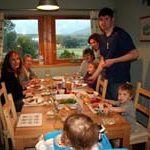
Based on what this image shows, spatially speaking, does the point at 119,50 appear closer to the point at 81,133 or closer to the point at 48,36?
the point at 81,133

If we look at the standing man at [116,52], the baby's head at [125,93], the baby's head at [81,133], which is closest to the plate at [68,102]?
the baby's head at [125,93]

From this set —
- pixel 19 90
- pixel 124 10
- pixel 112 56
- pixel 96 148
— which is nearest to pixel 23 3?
pixel 124 10

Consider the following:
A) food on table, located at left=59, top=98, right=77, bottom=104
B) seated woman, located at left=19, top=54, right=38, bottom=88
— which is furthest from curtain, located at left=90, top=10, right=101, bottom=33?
food on table, located at left=59, top=98, right=77, bottom=104

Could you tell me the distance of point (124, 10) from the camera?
4.65 meters

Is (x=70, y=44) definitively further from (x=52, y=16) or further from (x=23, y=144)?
(x=23, y=144)

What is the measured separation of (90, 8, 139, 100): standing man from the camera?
117 inches

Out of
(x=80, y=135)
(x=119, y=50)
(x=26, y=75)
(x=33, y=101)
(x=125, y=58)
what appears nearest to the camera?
(x=80, y=135)

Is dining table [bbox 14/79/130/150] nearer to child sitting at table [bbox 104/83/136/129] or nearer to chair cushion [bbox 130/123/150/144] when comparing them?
child sitting at table [bbox 104/83/136/129]

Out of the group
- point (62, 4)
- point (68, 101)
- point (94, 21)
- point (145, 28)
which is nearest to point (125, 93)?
point (68, 101)

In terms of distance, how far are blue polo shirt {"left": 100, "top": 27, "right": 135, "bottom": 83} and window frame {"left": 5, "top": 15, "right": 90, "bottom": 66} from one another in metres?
2.16

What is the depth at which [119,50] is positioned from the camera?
120 inches

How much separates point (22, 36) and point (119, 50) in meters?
2.61

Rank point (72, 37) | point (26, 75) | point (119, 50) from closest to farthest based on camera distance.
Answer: point (119, 50)
point (26, 75)
point (72, 37)

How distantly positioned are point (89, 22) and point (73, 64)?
91cm
